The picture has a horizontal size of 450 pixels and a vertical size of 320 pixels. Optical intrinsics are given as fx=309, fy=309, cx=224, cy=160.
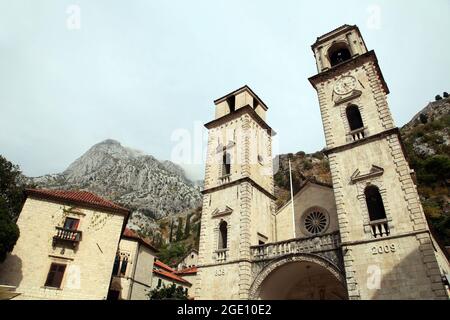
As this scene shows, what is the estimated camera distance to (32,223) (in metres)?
21.0

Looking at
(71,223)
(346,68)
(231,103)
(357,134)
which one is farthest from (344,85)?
(71,223)

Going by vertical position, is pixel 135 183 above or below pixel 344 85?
above

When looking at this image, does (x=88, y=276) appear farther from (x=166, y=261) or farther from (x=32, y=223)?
(x=166, y=261)

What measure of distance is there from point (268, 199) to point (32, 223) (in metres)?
17.3

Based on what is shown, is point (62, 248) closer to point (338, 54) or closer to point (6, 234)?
point (6, 234)

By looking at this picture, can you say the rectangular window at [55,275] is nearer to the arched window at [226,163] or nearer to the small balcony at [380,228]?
the arched window at [226,163]

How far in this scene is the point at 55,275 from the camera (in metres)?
20.0

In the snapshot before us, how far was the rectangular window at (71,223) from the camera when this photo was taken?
21795mm

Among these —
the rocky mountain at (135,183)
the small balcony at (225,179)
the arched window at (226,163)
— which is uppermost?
the rocky mountain at (135,183)

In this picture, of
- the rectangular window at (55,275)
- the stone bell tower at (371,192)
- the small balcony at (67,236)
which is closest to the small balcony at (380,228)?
the stone bell tower at (371,192)

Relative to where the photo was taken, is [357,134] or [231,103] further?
[231,103]

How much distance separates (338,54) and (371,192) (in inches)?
524

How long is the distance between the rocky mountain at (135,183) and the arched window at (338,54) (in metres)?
95.3
